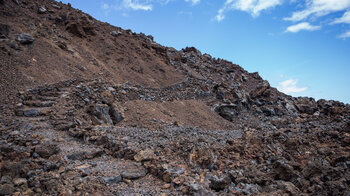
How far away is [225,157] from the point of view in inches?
300

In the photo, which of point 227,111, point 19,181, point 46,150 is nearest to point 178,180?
point 19,181

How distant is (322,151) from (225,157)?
3.34 metres

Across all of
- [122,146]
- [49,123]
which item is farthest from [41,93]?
[122,146]

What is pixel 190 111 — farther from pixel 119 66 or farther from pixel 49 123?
pixel 49 123

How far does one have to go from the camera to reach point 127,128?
35.9 feet

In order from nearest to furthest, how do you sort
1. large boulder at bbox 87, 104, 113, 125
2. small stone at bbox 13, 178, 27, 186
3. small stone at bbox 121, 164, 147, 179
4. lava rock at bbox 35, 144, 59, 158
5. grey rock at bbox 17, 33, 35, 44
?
small stone at bbox 13, 178, 27, 186 < small stone at bbox 121, 164, 147, 179 < lava rock at bbox 35, 144, 59, 158 < large boulder at bbox 87, 104, 113, 125 < grey rock at bbox 17, 33, 35, 44

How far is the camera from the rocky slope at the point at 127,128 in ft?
19.3

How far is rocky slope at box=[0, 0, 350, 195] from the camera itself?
589cm

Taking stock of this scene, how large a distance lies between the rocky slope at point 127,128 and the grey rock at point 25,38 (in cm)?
8

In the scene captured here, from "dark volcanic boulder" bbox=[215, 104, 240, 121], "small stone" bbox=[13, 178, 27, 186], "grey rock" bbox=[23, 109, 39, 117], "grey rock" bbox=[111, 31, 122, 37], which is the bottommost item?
"small stone" bbox=[13, 178, 27, 186]

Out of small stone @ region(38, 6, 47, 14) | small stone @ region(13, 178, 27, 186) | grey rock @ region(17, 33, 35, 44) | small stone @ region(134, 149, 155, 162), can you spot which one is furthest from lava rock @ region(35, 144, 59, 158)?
small stone @ region(38, 6, 47, 14)

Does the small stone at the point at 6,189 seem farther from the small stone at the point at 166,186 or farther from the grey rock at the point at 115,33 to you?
the grey rock at the point at 115,33

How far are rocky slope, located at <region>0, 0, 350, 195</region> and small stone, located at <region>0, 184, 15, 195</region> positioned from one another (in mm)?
17

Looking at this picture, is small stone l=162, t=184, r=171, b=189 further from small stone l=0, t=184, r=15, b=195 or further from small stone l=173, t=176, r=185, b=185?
small stone l=0, t=184, r=15, b=195
